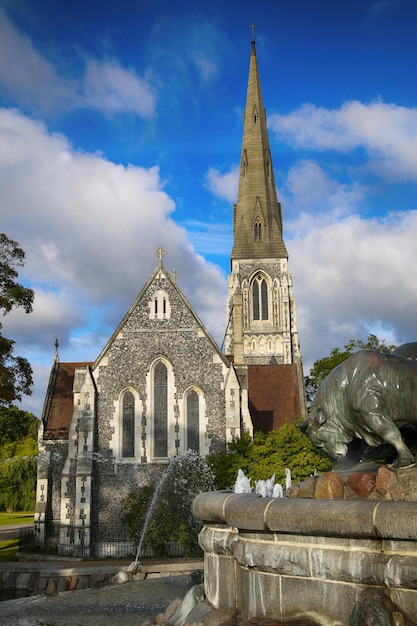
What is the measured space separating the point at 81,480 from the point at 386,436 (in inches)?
717

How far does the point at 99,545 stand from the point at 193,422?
5.55m

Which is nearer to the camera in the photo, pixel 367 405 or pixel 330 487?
pixel 330 487

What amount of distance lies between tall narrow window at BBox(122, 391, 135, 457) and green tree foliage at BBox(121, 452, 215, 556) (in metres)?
1.66

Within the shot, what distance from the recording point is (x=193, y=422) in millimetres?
24734

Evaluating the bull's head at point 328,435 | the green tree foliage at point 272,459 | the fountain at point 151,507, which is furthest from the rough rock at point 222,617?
the fountain at point 151,507

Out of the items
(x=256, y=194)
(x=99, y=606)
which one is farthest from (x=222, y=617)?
(x=256, y=194)

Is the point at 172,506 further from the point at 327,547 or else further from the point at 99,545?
the point at 327,547

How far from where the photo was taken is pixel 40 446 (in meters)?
25.8

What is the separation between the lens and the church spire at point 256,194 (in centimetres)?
6931

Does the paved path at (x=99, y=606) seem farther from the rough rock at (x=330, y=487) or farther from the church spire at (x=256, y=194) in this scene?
the church spire at (x=256, y=194)

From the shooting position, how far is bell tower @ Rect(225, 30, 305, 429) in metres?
65.4

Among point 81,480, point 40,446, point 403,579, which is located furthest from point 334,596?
point 40,446

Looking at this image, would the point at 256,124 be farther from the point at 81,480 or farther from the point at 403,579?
the point at 403,579

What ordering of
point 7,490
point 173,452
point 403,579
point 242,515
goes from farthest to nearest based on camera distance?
point 7,490
point 173,452
point 242,515
point 403,579
